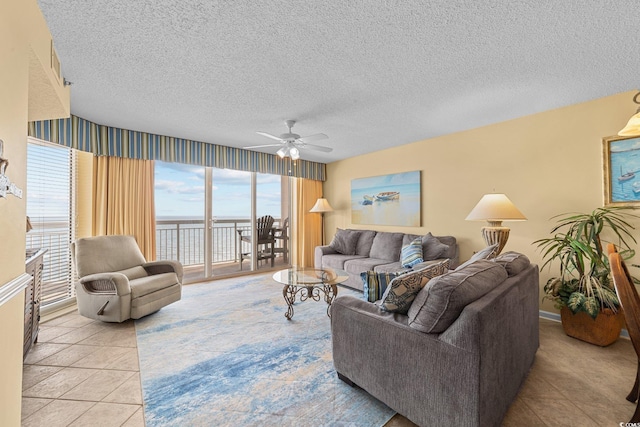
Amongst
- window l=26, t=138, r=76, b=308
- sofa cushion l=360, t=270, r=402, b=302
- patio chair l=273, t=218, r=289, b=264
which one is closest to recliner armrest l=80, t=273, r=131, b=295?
window l=26, t=138, r=76, b=308

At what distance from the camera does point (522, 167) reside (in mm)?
3283

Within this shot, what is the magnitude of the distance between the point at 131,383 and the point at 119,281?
1.19 m

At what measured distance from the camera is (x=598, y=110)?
2.76 meters

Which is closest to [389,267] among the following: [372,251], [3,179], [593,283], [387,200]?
[372,251]

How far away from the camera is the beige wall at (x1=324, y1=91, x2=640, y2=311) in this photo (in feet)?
9.16

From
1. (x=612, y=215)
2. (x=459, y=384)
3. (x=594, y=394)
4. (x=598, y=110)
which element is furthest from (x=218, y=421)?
(x=598, y=110)

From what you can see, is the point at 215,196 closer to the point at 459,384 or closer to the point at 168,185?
the point at 168,185

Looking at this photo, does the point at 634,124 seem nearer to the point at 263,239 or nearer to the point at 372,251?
the point at 372,251

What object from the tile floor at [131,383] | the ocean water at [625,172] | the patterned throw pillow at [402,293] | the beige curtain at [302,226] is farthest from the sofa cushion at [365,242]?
the patterned throw pillow at [402,293]

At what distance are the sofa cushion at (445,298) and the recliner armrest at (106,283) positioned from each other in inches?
108

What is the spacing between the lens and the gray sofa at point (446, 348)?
1276 millimetres

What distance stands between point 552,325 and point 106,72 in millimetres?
4887

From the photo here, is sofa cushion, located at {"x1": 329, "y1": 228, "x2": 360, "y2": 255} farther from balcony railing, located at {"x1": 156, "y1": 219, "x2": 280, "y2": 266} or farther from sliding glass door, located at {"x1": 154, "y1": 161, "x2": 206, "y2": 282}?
sliding glass door, located at {"x1": 154, "y1": 161, "x2": 206, "y2": 282}

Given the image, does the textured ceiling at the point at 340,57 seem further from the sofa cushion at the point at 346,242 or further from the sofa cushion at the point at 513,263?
the sofa cushion at the point at 346,242
